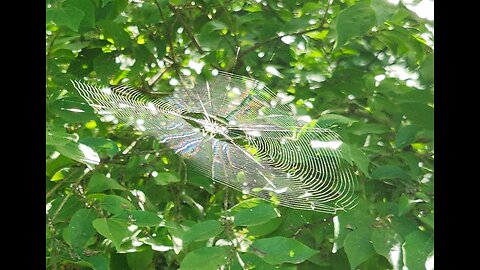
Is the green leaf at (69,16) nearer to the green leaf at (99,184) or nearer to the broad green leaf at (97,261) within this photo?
the green leaf at (99,184)

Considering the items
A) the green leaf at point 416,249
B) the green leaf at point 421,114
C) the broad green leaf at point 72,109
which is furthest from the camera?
the broad green leaf at point 72,109

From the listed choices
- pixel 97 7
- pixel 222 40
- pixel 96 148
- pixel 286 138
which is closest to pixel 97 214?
pixel 96 148

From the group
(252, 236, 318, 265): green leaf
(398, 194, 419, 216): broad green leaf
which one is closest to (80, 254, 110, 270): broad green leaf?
(252, 236, 318, 265): green leaf

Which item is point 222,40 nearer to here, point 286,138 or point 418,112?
point 286,138

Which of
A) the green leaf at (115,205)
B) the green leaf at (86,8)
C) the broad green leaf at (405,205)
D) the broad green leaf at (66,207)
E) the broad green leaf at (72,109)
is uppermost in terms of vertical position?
the green leaf at (86,8)

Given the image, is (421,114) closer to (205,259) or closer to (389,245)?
(389,245)

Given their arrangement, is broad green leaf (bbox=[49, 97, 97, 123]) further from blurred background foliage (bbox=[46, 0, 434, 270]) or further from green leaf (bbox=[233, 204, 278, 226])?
green leaf (bbox=[233, 204, 278, 226])

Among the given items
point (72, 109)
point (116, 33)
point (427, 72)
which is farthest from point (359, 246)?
point (116, 33)

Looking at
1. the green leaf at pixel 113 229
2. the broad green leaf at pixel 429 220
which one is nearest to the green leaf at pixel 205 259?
the green leaf at pixel 113 229
